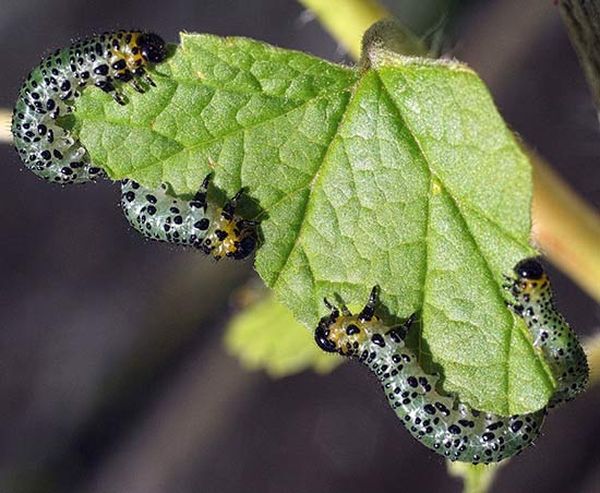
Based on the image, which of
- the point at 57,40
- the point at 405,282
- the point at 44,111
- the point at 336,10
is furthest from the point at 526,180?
the point at 57,40

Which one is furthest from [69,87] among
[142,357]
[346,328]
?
[142,357]

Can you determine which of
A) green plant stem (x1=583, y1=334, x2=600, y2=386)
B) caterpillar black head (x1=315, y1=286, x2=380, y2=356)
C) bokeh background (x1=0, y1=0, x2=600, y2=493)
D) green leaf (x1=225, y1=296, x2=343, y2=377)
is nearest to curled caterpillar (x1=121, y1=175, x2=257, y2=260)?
caterpillar black head (x1=315, y1=286, x2=380, y2=356)

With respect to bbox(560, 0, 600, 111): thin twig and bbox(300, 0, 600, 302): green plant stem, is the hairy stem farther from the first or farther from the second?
bbox(560, 0, 600, 111): thin twig

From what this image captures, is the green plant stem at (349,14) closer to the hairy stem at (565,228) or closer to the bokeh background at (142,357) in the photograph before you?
the hairy stem at (565,228)

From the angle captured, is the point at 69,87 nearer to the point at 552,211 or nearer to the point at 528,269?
the point at 528,269

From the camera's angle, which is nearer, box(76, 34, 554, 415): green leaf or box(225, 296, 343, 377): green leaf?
box(76, 34, 554, 415): green leaf

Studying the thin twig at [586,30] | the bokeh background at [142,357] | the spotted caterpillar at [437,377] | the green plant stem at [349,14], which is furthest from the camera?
the bokeh background at [142,357]

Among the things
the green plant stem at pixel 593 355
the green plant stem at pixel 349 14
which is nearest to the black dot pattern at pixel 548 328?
the green plant stem at pixel 593 355

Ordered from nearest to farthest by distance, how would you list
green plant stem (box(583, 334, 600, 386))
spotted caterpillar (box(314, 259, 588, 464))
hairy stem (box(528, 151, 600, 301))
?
spotted caterpillar (box(314, 259, 588, 464)) → hairy stem (box(528, 151, 600, 301)) → green plant stem (box(583, 334, 600, 386))
